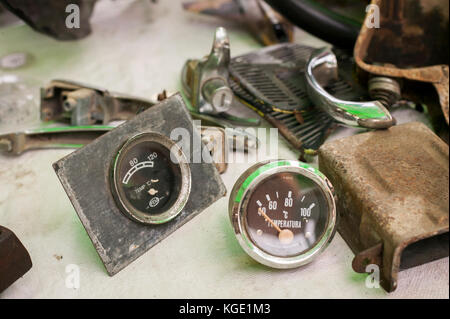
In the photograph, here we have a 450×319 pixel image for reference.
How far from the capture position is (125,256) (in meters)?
1.14

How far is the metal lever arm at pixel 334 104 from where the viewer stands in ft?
4.21

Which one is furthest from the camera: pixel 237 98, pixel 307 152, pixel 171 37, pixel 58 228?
pixel 171 37

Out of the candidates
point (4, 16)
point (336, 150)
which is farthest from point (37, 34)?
point (336, 150)

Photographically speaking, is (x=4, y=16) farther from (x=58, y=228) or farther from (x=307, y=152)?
(x=307, y=152)

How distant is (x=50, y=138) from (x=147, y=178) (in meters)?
0.49

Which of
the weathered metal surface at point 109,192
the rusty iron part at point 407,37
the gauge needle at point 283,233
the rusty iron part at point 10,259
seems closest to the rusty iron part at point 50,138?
the weathered metal surface at point 109,192

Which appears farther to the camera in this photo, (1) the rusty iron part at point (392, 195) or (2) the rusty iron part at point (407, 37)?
(2) the rusty iron part at point (407, 37)

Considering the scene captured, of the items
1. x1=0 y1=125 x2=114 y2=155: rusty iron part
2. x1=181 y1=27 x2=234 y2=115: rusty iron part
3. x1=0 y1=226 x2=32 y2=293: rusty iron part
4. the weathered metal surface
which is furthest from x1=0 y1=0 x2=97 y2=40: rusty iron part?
x1=0 y1=226 x2=32 y2=293: rusty iron part

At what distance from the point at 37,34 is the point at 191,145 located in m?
1.30

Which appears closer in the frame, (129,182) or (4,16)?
(129,182)

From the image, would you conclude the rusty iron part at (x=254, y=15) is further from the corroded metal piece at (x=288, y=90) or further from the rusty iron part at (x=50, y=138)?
the rusty iron part at (x=50, y=138)

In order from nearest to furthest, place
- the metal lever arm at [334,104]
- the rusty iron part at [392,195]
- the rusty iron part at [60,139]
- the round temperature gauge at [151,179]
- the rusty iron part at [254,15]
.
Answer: the rusty iron part at [392,195] < the round temperature gauge at [151,179] < the metal lever arm at [334,104] < the rusty iron part at [60,139] < the rusty iron part at [254,15]

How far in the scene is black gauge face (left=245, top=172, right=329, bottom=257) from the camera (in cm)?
110

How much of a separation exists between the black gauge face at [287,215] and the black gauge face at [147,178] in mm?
219
